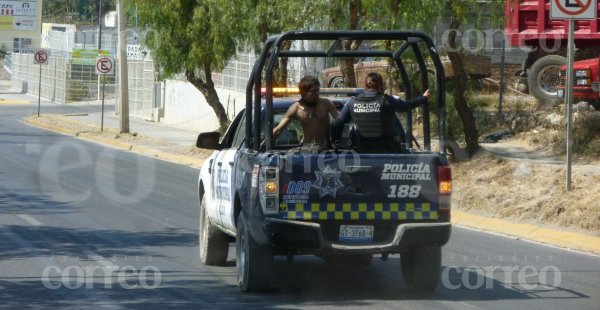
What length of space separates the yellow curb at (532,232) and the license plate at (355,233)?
187 inches

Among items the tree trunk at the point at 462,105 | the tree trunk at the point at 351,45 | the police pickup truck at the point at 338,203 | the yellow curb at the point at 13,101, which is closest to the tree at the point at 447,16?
the tree trunk at the point at 462,105

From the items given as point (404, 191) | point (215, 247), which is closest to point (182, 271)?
point (215, 247)

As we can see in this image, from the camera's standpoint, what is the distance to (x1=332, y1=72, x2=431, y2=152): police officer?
413 inches

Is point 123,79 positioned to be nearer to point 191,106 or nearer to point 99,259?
point 191,106

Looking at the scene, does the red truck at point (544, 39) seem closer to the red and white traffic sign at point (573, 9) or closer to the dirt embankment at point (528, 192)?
the dirt embankment at point (528, 192)

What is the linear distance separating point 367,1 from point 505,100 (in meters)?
9.07

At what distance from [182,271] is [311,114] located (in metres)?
2.28

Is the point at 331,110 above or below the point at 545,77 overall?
below

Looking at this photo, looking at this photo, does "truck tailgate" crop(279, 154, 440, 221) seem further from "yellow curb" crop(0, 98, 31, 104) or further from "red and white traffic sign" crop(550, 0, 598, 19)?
"yellow curb" crop(0, 98, 31, 104)

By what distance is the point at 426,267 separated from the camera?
405 inches

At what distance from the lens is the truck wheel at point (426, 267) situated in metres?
10.3

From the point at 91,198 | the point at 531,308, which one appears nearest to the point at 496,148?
the point at 91,198

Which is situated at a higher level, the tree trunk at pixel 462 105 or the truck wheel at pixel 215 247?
the tree trunk at pixel 462 105

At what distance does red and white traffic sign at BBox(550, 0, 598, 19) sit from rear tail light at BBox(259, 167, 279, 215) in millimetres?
7080
